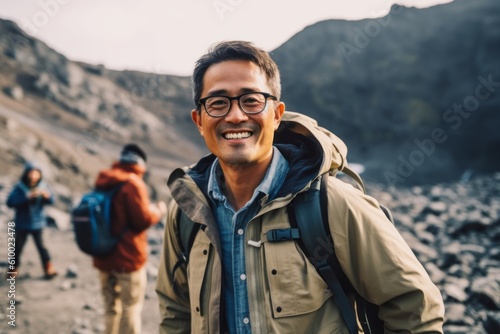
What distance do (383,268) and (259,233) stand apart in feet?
1.80

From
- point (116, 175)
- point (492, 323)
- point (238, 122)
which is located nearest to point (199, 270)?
point (238, 122)

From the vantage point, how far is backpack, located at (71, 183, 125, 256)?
370 centimetres

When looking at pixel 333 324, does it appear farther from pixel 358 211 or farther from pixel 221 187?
pixel 221 187

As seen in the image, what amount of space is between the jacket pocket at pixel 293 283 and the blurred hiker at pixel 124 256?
2588 millimetres

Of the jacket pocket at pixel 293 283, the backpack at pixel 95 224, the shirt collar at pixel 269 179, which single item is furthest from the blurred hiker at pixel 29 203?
the jacket pocket at pixel 293 283

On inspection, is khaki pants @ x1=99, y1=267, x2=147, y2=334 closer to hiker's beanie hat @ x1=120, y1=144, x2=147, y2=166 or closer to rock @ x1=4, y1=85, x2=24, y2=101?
hiker's beanie hat @ x1=120, y1=144, x2=147, y2=166

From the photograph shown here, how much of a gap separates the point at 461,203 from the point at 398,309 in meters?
15.3

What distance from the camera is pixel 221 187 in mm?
1974

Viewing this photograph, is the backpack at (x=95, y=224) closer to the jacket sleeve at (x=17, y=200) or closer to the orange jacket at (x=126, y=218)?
the orange jacket at (x=126, y=218)

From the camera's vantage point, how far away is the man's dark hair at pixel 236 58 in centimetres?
176

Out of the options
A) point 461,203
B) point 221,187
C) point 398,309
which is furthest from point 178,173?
point 461,203

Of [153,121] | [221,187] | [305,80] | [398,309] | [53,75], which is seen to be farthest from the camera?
[305,80]

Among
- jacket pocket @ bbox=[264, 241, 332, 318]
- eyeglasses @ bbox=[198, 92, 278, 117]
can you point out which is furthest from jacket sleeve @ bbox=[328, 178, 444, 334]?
eyeglasses @ bbox=[198, 92, 278, 117]

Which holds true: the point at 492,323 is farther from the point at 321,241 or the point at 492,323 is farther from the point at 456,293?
the point at 321,241
